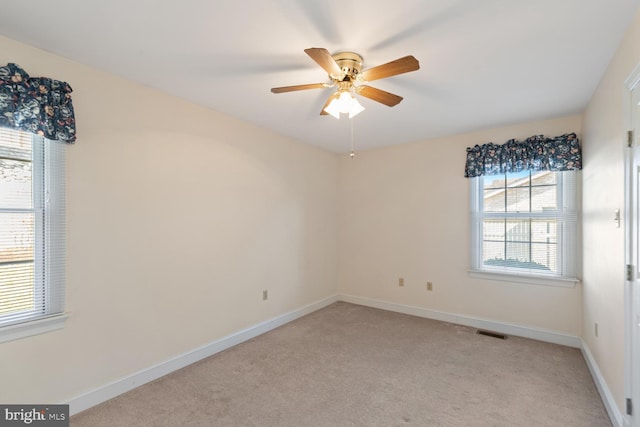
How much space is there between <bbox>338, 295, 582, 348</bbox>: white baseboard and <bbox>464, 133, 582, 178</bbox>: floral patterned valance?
1790mm

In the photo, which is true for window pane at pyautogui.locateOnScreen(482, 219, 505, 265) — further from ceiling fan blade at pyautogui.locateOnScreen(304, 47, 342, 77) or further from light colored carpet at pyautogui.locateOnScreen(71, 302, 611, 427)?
ceiling fan blade at pyautogui.locateOnScreen(304, 47, 342, 77)

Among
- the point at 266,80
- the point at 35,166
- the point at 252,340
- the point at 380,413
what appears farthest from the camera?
the point at 252,340

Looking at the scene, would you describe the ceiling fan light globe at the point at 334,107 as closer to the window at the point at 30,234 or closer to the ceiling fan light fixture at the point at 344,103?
the ceiling fan light fixture at the point at 344,103

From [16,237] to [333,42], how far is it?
2.35 m

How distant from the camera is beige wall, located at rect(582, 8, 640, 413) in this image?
1.86m

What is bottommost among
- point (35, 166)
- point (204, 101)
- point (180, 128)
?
point (35, 166)

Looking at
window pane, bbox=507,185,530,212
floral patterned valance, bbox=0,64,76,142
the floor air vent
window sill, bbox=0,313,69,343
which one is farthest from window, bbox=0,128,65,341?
window pane, bbox=507,185,530,212

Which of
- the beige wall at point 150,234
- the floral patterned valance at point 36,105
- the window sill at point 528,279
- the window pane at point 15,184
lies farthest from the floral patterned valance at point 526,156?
the window pane at point 15,184

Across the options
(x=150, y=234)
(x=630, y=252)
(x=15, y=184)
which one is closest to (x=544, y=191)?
(x=630, y=252)

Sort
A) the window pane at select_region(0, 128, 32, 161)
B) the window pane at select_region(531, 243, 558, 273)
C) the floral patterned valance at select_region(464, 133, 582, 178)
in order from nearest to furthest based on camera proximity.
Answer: the window pane at select_region(0, 128, 32, 161) < the floral patterned valance at select_region(464, 133, 582, 178) < the window pane at select_region(531, 243, 558, 273)

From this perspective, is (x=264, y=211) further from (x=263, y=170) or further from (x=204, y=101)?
(x=204, y=101)

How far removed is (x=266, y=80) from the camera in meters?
2.35

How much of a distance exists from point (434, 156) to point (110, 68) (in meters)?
3.60

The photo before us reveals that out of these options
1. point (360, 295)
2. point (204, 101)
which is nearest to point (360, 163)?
point (360, 295)
